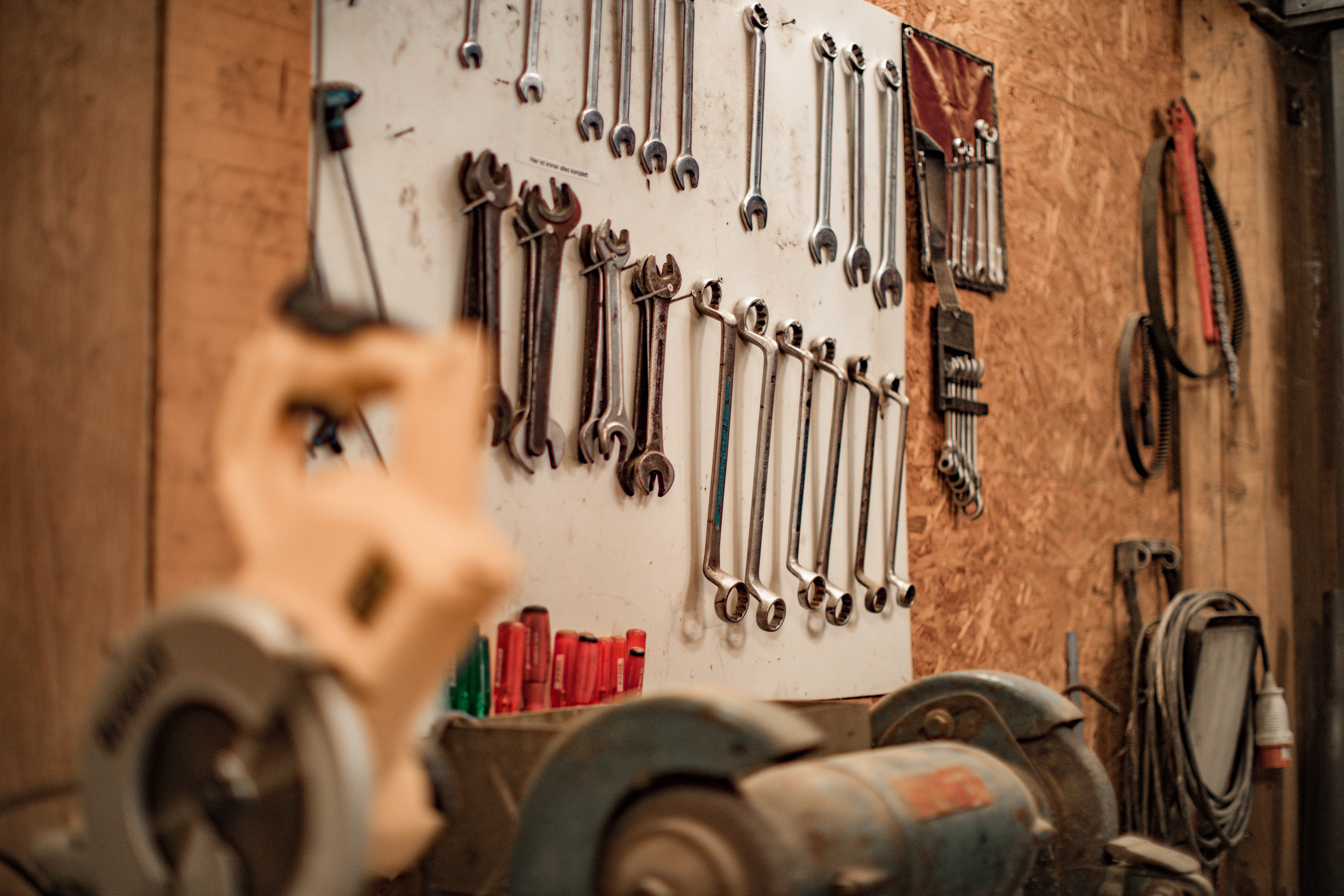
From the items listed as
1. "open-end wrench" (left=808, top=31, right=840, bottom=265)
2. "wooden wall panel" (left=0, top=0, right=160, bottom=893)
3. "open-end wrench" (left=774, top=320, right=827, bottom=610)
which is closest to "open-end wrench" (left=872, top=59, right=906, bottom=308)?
"open-end wrench" (left=808, top=31, right=840, bottom=265)

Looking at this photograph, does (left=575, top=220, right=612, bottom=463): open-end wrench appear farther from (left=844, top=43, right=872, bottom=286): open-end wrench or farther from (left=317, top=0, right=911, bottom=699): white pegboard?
(left=844, top=43, right=872, bottom=286): open-end wrench

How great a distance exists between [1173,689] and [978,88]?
1684mm

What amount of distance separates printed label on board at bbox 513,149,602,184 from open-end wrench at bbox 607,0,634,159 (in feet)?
0.25

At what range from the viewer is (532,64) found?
201 centimetres

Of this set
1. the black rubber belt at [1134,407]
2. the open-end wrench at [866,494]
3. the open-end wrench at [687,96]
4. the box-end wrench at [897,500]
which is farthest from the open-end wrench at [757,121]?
the black rubber belt at [1134,407]

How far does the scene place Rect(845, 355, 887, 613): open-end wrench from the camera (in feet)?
8.49

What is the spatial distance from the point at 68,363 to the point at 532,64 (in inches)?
41.7

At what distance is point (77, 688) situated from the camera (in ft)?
3.87

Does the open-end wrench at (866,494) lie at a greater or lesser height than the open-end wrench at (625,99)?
lesser

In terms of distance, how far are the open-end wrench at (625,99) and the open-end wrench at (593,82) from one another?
0.03 m

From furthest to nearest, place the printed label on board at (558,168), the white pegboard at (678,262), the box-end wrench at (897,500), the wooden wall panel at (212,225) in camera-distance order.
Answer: the box-end wrench at (897,500) < the printed label on board at (558,168) < the white pegboard at (678,262) < the wooden wall panel at (212,225)

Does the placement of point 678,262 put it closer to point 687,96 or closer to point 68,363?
point 687,96

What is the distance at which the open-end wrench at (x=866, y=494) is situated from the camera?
259 centimetres

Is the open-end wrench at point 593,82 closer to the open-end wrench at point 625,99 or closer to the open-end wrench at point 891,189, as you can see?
the open-end wrench at point 625,99
